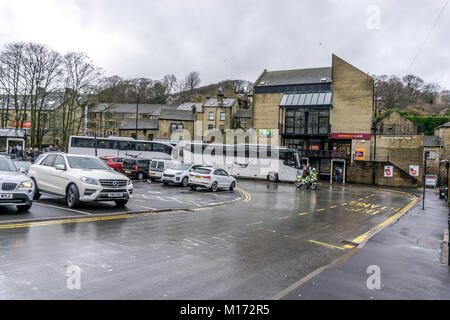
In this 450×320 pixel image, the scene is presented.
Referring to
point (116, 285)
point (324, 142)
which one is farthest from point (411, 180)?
point (116, 285)

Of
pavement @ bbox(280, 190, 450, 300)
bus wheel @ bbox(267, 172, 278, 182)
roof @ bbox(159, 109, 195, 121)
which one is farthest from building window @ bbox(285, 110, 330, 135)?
pavement @ bbox(280, 190, 450, 300)

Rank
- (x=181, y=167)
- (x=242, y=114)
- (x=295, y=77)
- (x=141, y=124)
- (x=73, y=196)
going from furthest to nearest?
(x=141, y=124)
(x=242, y=114)
(x=295, y=77)
(x=181, y=167)
(x=73, y=196)

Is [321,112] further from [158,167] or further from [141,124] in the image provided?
[141,124]

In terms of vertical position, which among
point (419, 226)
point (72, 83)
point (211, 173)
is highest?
point (72, 83)

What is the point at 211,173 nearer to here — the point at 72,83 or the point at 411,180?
the point at 411,180

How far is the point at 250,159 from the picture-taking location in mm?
35781

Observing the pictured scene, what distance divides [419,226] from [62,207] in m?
12.3

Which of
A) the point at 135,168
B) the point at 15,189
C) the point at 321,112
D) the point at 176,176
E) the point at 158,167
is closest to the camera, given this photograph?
the point at 15,189

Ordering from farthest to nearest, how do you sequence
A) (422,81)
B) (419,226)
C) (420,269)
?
1. (422,81)
2. (419,226)
3. (420,269)

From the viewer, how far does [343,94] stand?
43781 mm

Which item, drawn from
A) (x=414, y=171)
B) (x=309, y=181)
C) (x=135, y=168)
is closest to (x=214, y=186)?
(x=135, y=168)

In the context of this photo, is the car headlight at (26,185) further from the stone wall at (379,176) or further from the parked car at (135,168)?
the stone wall at (379,176)

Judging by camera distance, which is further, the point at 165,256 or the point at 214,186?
the point at 214,186

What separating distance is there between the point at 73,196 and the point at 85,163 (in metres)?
1.48
